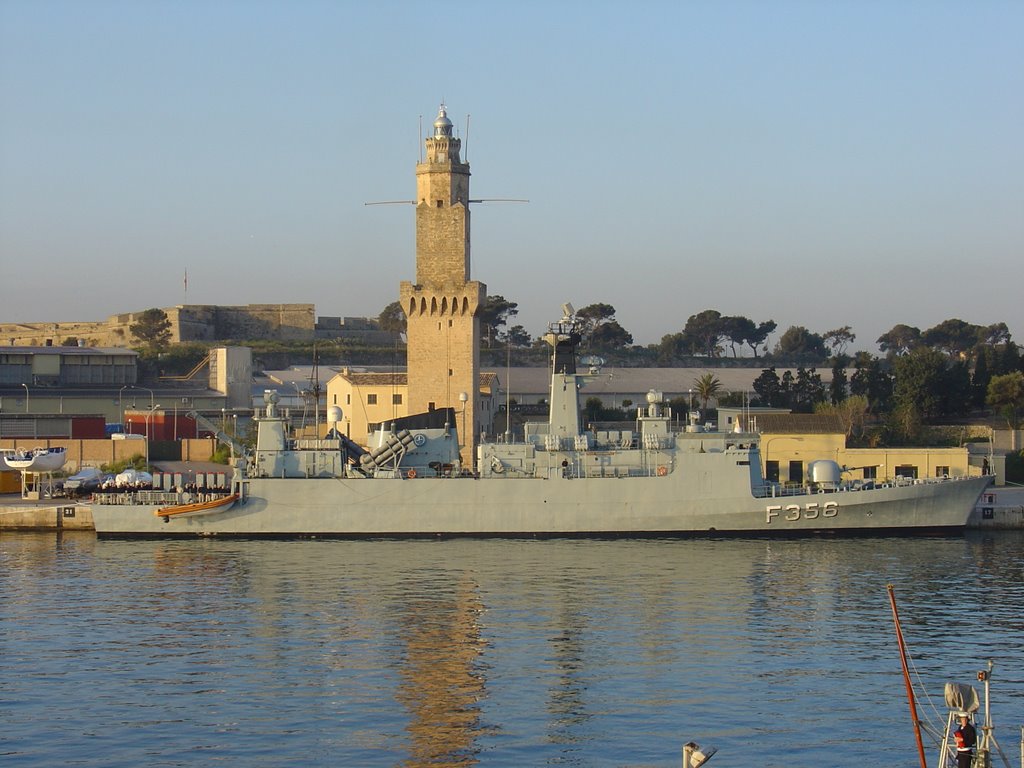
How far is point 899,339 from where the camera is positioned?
100125mm

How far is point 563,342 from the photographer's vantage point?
3856 centimetres

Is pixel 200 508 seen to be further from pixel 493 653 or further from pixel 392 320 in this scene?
pixel 392 320

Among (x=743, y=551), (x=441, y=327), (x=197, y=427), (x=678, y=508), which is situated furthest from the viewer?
(x=197, y=427)

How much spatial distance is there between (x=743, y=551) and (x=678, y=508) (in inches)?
112

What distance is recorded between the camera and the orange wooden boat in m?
35.5

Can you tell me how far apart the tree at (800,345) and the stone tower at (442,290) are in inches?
2097

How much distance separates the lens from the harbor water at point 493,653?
16.6 meters

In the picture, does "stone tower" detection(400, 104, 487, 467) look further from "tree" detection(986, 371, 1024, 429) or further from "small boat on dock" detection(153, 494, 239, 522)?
"tree" detection(986, 371, 1024, 429)

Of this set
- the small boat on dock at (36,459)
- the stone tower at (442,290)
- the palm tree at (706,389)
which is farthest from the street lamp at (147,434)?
the palm tree at (706,389)

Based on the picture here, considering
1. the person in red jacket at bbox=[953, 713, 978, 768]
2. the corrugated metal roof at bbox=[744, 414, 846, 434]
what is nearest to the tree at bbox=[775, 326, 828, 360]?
the corrugated metal roof at bbox=[744, 414, 846, 434]

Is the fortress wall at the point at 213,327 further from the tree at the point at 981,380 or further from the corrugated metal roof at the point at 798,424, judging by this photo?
the corrugated metal roof at the point at 798,424

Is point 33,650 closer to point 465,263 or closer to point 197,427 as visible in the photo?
point 465,263

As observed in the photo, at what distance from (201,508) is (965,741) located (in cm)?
2657

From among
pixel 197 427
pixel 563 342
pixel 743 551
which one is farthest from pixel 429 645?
pixel 197 427
